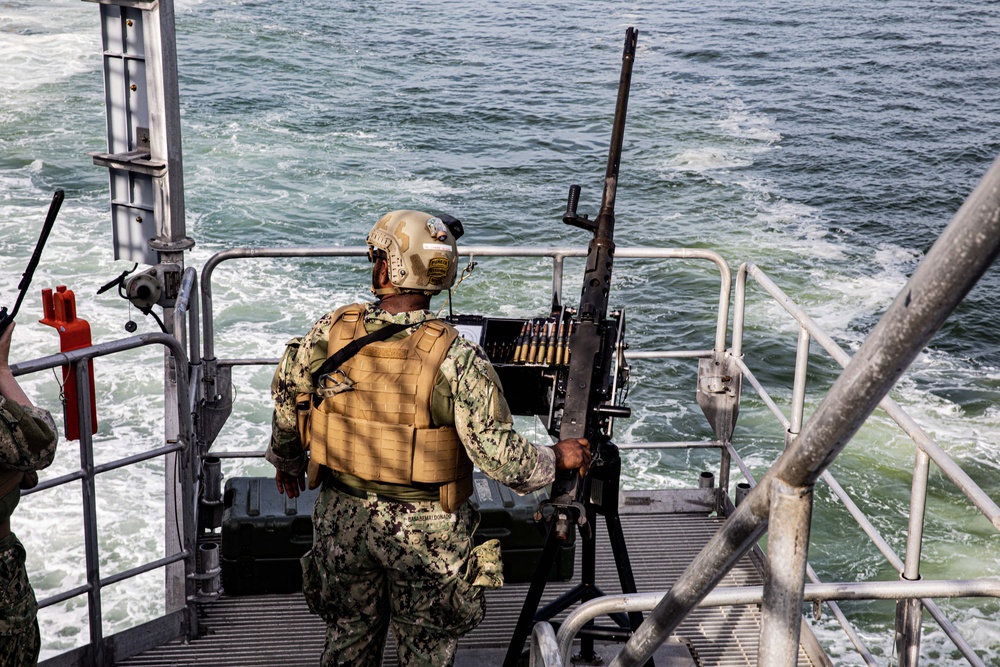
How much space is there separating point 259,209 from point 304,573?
16.6 m

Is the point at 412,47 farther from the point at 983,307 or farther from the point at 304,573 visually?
the point at 304,573

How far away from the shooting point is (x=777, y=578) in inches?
50.7

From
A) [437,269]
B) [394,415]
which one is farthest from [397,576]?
[437,269]

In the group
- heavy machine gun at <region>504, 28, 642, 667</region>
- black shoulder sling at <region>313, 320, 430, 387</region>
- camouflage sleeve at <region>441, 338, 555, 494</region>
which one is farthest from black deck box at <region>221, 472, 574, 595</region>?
black shoulder sling at <region>313, 320, 430, 387</region>

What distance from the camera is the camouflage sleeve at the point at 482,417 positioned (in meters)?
3.04

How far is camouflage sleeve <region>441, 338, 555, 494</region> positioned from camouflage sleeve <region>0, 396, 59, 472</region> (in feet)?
3.57

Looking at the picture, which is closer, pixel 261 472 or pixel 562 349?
pixel 562 349

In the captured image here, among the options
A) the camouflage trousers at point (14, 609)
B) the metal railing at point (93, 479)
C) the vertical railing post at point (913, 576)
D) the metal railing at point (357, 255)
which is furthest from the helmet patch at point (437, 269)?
the vertical railing post at point (913, 576)

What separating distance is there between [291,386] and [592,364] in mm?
963

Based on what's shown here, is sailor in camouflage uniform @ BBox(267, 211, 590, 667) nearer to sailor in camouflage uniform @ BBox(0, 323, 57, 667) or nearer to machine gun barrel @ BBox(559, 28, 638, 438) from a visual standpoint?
machine gun barrel @ BBox(559, 28, 638, 438)

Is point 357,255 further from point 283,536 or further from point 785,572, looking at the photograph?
point 785,572

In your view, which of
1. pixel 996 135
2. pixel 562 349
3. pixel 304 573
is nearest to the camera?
pixel 304 573

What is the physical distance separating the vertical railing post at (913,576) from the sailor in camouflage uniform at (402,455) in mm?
1040

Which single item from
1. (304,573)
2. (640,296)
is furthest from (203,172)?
(304,573)
